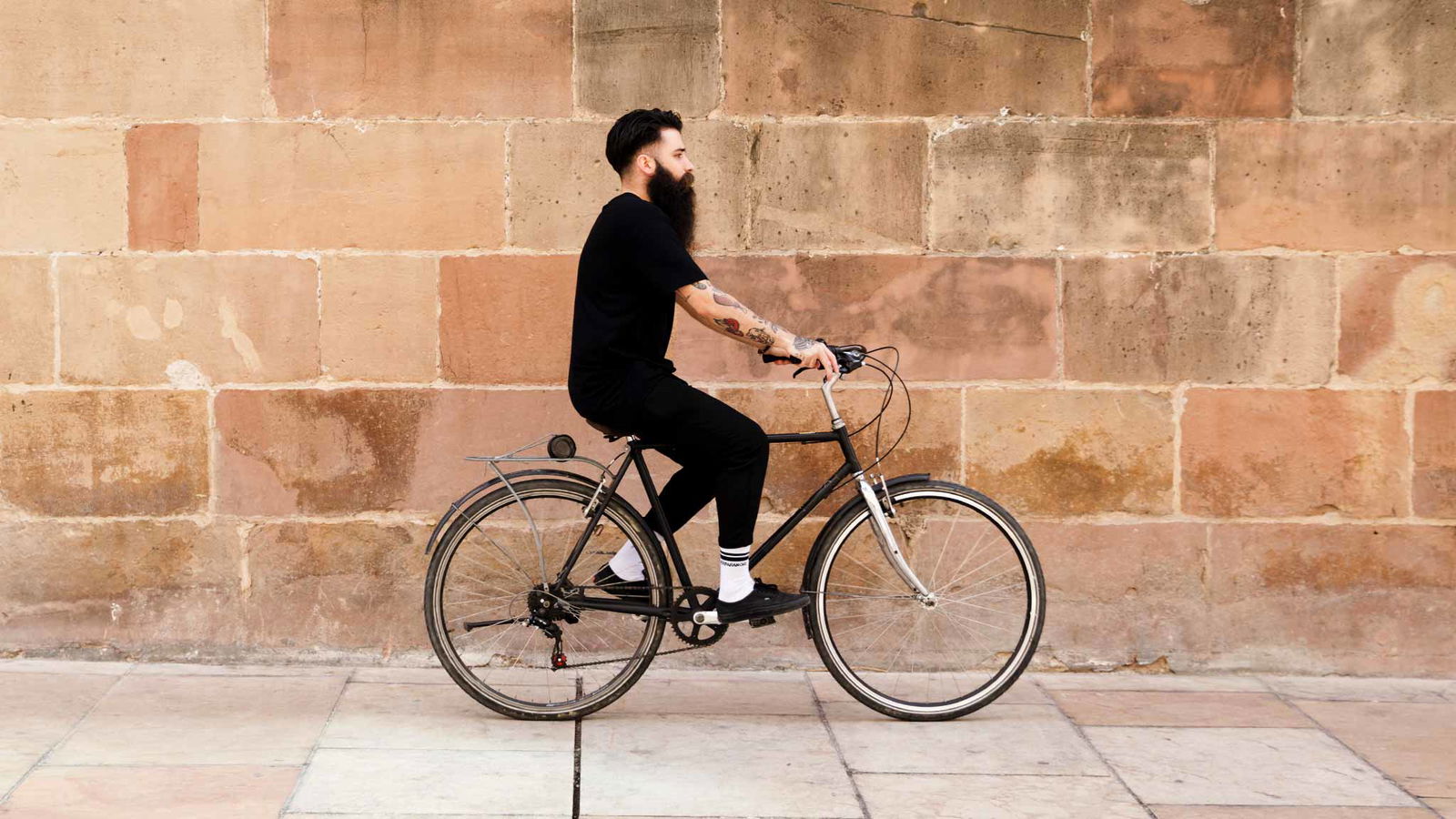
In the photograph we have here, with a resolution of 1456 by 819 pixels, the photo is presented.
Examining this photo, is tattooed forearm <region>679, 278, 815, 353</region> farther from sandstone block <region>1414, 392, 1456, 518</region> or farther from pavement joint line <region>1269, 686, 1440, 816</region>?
sandstone block <region>1414, 392, 1456, 518</region>

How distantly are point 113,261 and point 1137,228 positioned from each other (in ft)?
12.5

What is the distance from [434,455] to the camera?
5332mm

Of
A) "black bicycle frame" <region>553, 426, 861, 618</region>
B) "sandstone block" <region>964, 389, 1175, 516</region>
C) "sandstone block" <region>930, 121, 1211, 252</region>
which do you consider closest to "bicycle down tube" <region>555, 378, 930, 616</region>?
"black bicycle frame" <region>553, 426, 861, 618</region>

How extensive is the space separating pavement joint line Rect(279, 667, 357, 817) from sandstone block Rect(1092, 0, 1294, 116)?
11.4 feet

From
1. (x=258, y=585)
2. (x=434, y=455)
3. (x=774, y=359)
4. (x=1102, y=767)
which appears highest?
(x=774, y=359)

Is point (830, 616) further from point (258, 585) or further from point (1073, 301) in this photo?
point (258, 585)

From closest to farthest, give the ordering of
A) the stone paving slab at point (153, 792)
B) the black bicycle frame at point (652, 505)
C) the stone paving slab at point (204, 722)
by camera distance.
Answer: the stone paving slab at point (153, 792), the stone paving slab at point (204, 722), the black bicycle frame at point (652, 505)

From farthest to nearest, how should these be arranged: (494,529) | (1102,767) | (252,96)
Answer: (252,96) < (494,529) < (1102,767)

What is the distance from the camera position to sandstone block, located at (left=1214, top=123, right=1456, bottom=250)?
528cm

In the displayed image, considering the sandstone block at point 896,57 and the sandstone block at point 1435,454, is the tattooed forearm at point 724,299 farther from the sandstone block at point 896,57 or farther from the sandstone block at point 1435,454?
the sandstone block at point 1435,454

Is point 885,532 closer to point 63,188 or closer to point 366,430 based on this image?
point 366,430

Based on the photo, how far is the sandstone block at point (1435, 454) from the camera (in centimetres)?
530

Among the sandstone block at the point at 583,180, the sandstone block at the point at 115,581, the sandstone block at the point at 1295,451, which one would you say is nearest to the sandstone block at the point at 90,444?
the sandstone block at the point at 115,581

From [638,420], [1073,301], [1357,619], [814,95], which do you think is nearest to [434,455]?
[638,420]
